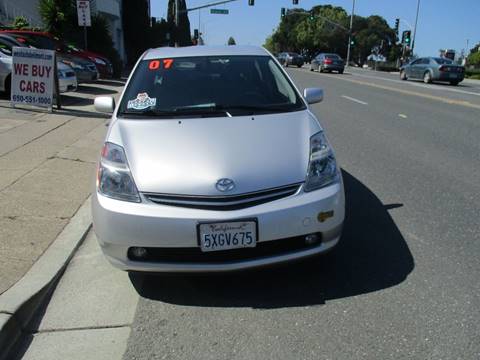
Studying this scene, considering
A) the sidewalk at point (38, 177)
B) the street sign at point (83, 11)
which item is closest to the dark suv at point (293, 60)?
the street sign at point (83, 11)

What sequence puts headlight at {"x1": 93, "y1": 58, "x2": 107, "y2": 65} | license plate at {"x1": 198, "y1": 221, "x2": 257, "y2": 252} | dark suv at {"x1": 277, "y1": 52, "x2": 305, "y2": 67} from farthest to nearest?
dark suv at {"x1": 277, "y1": 52, "x2": 305, "y2": 67} → headlight at {"x1": 93, "y1": 58, "x2": 107, "y2": 65} → license plate at {"x1": 198, "y1": 221, "x2": 257, "y2": 252}

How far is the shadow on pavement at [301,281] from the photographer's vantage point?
3414mm

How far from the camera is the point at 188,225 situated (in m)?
3.12

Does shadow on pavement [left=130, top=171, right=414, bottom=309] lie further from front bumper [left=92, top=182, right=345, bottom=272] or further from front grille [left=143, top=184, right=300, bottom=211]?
front grille [left=143, top=184, right=300, bottom=211]

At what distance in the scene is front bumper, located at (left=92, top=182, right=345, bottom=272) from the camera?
313 cm

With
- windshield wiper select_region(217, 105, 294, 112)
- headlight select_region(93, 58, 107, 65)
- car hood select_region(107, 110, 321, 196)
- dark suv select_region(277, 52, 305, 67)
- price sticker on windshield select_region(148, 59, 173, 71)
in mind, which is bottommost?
dark suv select_region(277, 52, 305, 67)

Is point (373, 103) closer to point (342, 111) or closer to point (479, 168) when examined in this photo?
point (342, 111)

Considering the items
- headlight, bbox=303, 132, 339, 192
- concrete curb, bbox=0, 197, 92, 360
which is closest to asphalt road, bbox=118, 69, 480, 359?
concrete curb, bbox=0, 197, 92, 360

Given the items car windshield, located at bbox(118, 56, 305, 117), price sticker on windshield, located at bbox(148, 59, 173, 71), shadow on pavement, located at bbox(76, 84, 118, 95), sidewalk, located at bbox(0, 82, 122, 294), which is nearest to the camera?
sidewalk, located at bbox(0, 82, 122, 294)

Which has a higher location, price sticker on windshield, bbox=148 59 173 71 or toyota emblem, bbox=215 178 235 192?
price sticker on windshield, bbox=148 59 173 71

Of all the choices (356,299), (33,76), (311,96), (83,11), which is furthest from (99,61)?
(356,299)

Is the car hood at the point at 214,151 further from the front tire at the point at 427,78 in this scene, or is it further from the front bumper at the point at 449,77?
the front tire at the point at 427,78

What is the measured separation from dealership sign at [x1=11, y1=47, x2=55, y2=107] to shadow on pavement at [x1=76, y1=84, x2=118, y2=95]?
4.87 metres

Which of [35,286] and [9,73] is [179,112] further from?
[9,73]
